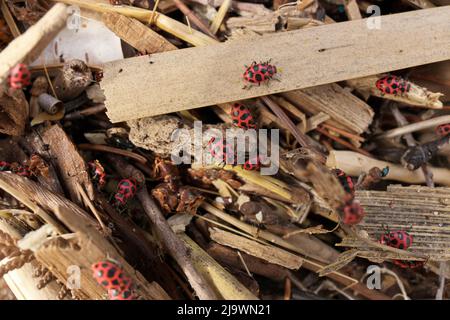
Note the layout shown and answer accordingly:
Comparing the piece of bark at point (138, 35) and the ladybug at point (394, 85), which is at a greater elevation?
the piece of bark at point (138, 35)

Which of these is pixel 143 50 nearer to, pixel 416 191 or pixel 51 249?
pixel 51 249

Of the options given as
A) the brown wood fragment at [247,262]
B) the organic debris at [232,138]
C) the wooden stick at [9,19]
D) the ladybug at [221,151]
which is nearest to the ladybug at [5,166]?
the organic debris at [232,138]

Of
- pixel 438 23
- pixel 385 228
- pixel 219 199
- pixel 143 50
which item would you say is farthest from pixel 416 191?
pixel 143 50

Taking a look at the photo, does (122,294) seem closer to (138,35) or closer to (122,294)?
(122,294)

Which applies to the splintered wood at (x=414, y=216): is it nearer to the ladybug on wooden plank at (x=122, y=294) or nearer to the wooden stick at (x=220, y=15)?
the ladybug on wooden plank at (x=122, y=294)

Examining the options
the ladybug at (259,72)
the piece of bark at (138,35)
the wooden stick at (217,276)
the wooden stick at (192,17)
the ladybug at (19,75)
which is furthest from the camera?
the wooden stick at (192,17)
